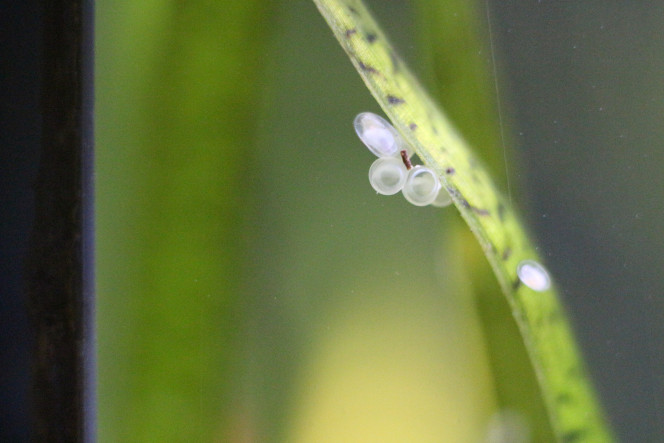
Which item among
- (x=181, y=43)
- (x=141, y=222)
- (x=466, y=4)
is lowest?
(x=141, y=222)

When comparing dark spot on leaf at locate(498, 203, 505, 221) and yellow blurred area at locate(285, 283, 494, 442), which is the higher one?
dark spot on leaf at locate(498, 203, 505, 221)

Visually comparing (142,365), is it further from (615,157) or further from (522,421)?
(615,157)

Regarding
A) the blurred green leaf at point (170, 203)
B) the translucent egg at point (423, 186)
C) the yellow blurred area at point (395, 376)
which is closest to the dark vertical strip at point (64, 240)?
the blurred green leaf at point (170, 203)

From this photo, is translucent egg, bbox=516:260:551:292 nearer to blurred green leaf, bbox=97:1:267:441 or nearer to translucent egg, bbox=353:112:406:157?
translucent egg, bbox=353:112:406:157

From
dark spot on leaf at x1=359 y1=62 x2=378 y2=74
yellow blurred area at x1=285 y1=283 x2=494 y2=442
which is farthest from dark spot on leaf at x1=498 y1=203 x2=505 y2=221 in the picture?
dark spot on leaf at x1=359 y1=62 x2=378 y2=74

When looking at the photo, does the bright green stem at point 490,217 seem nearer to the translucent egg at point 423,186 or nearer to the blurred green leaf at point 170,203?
→ the translucent egg at point 423,186

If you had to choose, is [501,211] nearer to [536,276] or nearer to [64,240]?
[536,276]

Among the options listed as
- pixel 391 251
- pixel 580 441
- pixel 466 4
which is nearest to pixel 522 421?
pixel 580 441

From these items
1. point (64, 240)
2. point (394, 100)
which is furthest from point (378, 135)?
point (64, 240)
